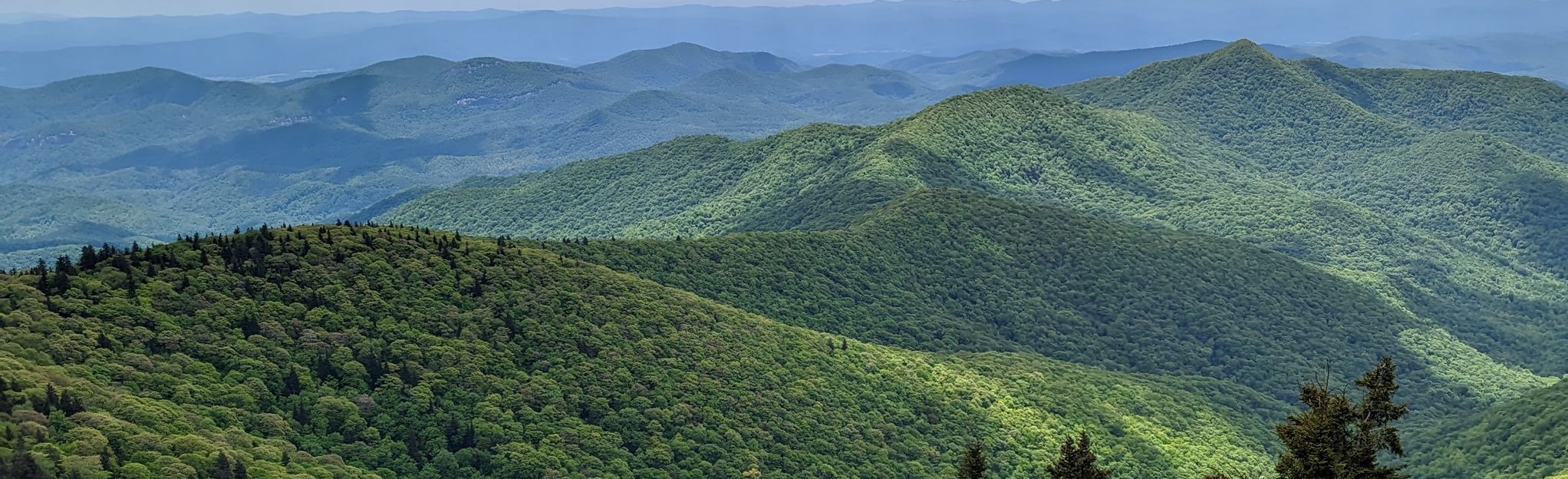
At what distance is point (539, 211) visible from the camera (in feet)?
604

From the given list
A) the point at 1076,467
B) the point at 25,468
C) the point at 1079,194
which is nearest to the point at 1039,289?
the point at 1079,194

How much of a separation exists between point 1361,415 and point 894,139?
124463mm

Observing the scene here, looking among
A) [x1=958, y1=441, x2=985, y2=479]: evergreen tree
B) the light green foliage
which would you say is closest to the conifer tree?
[x1=958, y1=441, x2=985, y2=479]: evergreen tree

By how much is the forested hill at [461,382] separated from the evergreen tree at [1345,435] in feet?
126

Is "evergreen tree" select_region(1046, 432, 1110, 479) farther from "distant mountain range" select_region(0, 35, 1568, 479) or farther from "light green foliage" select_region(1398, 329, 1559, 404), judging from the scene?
"light green foliage" select_region(1398, 329, 1559, 404)

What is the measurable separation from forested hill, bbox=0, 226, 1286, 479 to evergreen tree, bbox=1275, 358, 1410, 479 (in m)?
38.5

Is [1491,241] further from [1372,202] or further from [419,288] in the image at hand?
[419,288]

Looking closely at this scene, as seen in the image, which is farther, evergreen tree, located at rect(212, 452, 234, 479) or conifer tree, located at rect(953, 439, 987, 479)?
evergreen tree, located at rect(212, 452, 234, 479)

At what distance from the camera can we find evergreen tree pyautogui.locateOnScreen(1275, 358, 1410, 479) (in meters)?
29.0

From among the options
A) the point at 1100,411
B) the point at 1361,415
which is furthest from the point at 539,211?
the point at 1361,415

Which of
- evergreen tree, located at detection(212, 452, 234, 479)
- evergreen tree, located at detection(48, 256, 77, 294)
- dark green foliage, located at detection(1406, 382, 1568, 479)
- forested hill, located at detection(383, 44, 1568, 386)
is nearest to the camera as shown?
evergreen tree, located at detection(212, 452, 234, 479)

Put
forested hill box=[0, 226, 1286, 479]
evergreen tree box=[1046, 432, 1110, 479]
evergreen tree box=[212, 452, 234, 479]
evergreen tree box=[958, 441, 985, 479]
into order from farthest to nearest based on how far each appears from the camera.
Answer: forested hill box=[0, 226, 1286, 479] → evergreen tree box=[212, 452, 234, 479] → evergreen tree box=[958, 441, 985, 479] → evergreen tree box=[1046, 432, 1110, 479]

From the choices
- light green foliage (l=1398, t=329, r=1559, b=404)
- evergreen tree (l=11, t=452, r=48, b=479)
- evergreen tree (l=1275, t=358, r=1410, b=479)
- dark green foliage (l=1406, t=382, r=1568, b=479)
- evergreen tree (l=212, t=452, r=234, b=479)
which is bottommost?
light green foliage (l=1398, t=329, r=1559, b=404)

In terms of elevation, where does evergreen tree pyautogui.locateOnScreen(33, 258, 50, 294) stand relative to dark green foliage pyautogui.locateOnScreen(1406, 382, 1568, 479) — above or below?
above
